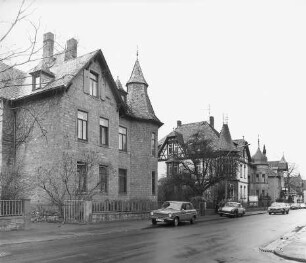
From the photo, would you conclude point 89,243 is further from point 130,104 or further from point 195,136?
point 195,136

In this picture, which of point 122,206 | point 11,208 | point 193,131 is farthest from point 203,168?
point 193,131

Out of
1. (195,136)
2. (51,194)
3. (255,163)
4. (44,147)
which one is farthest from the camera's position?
(255,163)

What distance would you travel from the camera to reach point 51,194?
25156 millimetres

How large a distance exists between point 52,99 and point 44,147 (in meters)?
3.22

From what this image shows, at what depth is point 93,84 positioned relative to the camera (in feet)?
98.3

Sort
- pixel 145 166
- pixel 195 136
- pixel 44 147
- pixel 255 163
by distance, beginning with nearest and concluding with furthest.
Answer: pixel 44 147 < pixel 145 166 < pixel 195 136 < pixel 255 163

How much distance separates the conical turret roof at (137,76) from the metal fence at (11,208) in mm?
19060

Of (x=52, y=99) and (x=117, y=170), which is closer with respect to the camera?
(x=52, y=99)

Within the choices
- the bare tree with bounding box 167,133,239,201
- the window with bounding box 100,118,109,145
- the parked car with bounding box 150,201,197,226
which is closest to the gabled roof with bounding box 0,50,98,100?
the window with bounding box 100,118,109,145

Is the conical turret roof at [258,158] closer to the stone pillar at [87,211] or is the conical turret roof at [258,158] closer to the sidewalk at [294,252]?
the stone pillar at [87,211]

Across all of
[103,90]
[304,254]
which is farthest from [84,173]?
[304,254]

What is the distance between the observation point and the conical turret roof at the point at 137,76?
36703 mm

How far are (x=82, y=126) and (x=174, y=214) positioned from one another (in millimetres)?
8953

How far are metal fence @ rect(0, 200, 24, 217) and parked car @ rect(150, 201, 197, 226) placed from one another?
8.47m
